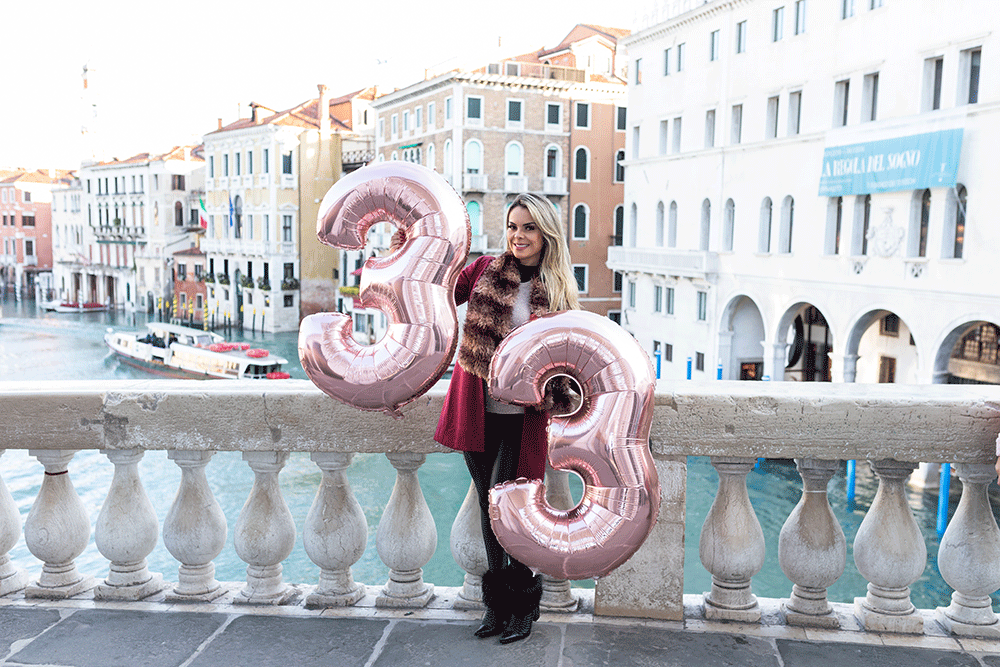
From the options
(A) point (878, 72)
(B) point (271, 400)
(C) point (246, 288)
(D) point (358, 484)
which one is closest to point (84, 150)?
(C) point (246, 288)

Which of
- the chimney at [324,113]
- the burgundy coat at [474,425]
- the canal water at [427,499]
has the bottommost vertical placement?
the canal water at [427,499]

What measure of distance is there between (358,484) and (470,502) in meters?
14.2

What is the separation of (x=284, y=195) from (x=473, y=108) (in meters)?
12.3

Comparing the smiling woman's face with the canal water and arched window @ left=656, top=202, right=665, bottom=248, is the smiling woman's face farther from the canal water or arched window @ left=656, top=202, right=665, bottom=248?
arched window @ left=656, top=202, right=665, bottom=248

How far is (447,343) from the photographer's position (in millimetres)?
1933

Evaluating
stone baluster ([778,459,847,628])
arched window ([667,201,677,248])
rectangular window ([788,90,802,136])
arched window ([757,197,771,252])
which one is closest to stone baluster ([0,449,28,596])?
stone baluster ([778,459,847,628])

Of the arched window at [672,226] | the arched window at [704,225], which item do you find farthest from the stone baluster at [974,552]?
the arched window at [672,226]

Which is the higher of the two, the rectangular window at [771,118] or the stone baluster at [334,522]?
the rectangular window at [771,118]

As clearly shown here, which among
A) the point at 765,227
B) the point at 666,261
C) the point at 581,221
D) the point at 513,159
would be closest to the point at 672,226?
the point at 666,261

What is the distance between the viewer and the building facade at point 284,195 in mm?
37156

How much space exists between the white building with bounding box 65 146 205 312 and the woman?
46.5 m

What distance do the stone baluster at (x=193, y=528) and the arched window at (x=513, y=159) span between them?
27.6 m

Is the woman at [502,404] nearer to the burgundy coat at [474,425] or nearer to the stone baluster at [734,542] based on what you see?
the burgundy coat at [474,425]

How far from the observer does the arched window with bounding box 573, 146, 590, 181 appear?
30.1 m
